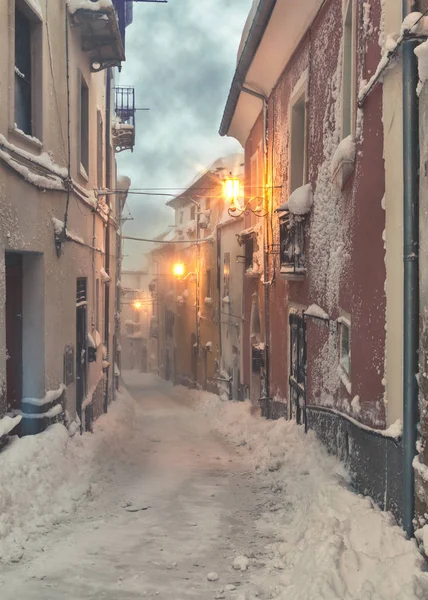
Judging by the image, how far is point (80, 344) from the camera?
11.1m

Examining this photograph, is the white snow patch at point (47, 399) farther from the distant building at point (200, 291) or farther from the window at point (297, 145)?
the distant building at point (200, 291)

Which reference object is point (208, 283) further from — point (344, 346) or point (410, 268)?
point (410, 268)

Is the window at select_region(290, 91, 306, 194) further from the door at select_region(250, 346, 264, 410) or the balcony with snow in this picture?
the door at select_region(250, 346, 264, 410)

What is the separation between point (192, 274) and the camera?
27.0 metres

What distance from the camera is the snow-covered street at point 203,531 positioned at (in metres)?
4.01

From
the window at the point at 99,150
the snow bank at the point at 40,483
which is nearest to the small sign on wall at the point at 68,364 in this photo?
the snow bank at the point at 40,483

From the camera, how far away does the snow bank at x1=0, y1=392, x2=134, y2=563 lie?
516 cm

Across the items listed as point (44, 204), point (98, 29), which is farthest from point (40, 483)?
point (98, 29)

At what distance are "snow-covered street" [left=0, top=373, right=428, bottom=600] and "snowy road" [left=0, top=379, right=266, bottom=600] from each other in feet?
0.05

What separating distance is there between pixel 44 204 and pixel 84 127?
14.1ft

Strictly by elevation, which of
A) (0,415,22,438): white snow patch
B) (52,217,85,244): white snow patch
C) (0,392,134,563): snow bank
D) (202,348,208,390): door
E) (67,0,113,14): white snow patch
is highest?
(67,0,113,14): white snow patch

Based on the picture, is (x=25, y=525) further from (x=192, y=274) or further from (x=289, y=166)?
(x=192, y=274)

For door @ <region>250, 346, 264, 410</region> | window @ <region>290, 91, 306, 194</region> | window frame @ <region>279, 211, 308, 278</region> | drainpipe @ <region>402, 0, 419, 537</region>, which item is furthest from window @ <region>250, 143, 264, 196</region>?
drainpipe @ <region>402, 0, 419, 537</region>

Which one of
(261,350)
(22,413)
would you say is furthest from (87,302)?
(22,413)
